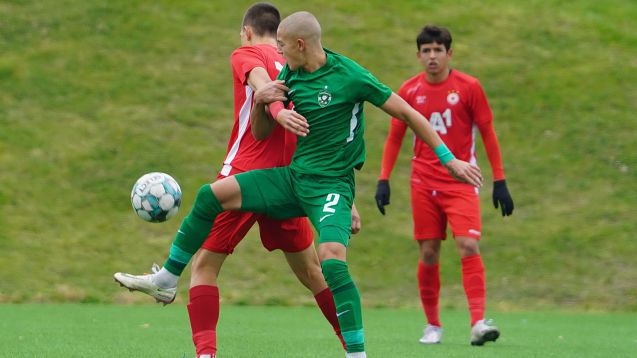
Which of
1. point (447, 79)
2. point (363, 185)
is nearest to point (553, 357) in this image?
point (447, 79)

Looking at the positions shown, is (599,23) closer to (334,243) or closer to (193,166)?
(193,166)

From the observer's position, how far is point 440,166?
948cm

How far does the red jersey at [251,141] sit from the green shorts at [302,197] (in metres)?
0.34

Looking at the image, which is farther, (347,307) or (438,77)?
(438,77)

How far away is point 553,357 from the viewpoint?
8055 mm

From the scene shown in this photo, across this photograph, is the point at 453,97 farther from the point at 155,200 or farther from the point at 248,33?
the point at 155,200

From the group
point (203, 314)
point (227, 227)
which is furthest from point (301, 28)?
point (203, 314)

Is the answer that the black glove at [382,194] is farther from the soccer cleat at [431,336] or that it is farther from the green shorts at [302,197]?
the green shorts at [302,197]

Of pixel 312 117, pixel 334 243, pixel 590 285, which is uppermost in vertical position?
pixel 312 117

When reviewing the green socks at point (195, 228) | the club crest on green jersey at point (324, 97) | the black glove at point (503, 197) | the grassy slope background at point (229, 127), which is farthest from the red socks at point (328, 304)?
the grassy slope background at point (229, 127)

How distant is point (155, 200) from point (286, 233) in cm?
82

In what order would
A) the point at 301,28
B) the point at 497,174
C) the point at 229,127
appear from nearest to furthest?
the point at 301,28 < the point at 497,174 < the point at 229,127

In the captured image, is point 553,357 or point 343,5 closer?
point 553,357

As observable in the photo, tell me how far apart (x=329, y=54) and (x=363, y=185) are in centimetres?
1059
